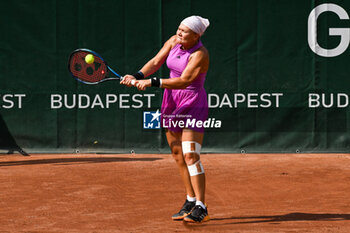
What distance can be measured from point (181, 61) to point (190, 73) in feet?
0.64

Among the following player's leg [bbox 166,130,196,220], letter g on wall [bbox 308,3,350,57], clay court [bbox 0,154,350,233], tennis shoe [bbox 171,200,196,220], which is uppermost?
letter g on wall [bbox 308,3,350,57]

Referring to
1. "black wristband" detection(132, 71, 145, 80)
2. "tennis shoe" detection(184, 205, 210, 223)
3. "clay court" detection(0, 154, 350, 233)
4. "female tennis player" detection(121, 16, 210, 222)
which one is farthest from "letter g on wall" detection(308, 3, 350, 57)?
"tennis shoe" detection(184, 205, 210, 223)

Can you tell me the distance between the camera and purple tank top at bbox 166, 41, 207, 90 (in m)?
4.90

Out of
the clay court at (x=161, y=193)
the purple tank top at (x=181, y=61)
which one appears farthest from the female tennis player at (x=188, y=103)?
the clay court at (x=161, y=193)

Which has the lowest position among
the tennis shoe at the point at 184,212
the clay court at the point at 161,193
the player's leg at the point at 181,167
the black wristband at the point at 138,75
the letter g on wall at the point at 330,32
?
the clay court at the point at 161,193

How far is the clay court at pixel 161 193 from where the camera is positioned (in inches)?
191

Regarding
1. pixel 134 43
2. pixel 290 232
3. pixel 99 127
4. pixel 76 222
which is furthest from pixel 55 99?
pixel 290 232

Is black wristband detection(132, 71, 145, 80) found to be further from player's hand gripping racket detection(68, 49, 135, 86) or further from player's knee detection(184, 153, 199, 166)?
player's knee detection(184, 153, 199, 166)

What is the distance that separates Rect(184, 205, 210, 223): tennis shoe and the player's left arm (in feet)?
3.25

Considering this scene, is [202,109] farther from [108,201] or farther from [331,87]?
[331,87]

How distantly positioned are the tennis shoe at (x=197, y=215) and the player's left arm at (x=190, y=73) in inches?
39.0

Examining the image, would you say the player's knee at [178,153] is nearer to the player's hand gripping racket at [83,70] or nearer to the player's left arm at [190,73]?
the player's left arm at [190,73]

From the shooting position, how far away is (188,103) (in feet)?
16.2

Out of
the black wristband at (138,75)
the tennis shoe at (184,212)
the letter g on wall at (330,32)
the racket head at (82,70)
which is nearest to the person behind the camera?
the tennis shoe at (184,212)
